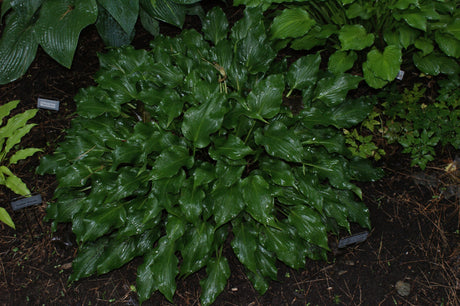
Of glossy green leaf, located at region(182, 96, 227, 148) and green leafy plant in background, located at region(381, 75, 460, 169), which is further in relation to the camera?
green leafy plant in background, located at region(381, 75, 460, 169)

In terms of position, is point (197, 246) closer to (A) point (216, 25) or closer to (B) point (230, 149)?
(B) point (230, 149)

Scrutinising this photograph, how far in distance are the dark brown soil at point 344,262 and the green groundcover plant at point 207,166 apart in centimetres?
22

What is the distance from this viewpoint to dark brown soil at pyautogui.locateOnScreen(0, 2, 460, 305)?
105 inches

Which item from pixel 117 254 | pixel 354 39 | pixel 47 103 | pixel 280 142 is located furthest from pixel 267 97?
pixel 47 103

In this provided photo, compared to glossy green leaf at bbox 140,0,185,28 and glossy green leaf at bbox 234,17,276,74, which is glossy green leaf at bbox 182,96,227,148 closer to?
glossy green leaf at bbox 234,17,276,74

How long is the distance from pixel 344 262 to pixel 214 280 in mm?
995

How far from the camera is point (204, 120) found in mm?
2271

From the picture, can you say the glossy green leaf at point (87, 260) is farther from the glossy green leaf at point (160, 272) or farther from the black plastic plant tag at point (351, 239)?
the black plastic plant tag at point (351, 239)

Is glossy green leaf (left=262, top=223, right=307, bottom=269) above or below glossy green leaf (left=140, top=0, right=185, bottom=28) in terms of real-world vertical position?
below

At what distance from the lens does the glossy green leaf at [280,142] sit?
7.48 ft

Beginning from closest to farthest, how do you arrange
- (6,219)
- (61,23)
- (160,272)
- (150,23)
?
(160,272) → (6,219) → (61,23) → (150,23)

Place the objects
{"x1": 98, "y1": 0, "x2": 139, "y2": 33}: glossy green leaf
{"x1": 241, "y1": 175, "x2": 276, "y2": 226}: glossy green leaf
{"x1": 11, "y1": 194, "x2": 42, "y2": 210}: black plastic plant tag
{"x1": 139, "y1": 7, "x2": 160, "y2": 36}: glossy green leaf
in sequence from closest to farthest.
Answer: {"x1": 241, "y1": 175, "x2": 276, "y2": 226}: glossy green leaf < {"x1": 98, "y1": 0, "x2": 139, "y2": 33}: glossy green leaf < {"x1": 11, "y1": 194, "x2": 42, "y2": 210}: black plastic plant tag < {"x1": 139, "y1": 7, "x2": 160, "y2": 36}: glossy green leaf

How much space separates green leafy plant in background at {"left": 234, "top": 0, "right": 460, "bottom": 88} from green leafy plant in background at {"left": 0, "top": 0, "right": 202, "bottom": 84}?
0.69m

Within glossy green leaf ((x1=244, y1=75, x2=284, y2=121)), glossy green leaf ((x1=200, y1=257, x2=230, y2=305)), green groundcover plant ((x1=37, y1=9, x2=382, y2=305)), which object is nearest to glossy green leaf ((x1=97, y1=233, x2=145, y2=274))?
green groundcover plant ((x1=37, y1=9, x2=382, y2=305))
